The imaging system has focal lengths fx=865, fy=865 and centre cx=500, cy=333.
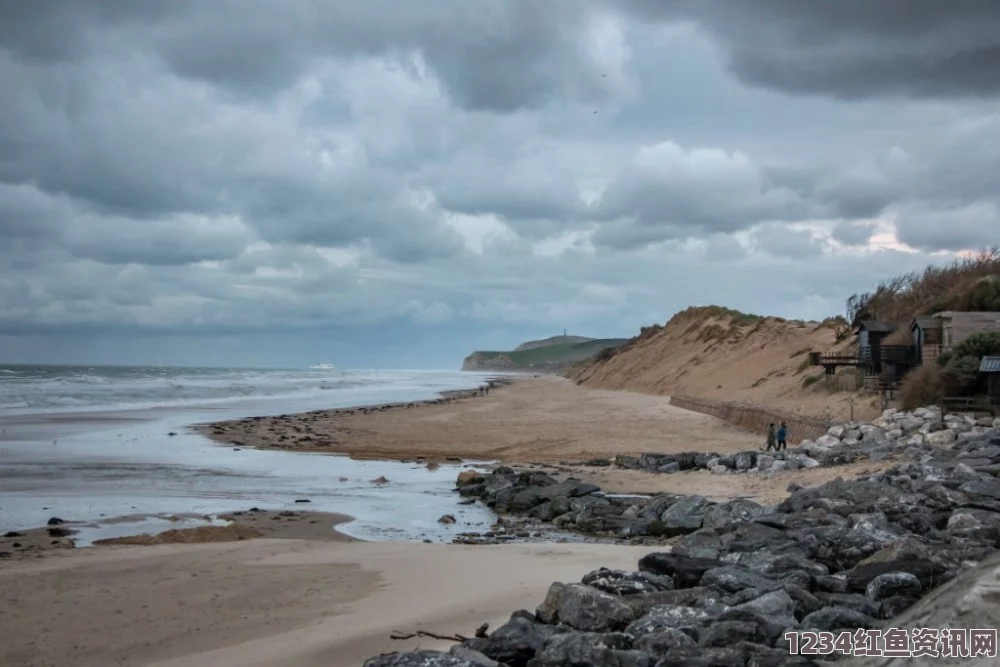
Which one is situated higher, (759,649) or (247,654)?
(759,649)

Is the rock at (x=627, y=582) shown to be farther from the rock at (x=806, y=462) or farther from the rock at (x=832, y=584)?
the rock at (x=806, y=462)

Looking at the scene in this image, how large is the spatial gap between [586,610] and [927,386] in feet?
68.6

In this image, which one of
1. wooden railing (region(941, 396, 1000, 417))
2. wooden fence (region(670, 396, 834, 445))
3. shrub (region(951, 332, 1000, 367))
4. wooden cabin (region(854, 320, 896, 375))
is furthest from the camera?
wooden cabin (region(854, 320, 896, 375))

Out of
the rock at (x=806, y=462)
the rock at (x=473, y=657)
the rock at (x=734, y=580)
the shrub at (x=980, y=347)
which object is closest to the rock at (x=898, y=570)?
the rock at (x=734, y=580)

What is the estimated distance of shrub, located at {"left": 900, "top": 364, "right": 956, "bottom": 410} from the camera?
23781mm

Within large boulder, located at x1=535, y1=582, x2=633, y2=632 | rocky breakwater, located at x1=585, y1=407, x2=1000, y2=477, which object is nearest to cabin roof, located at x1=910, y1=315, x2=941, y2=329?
rocky breakwater, located at x1=585, y1=407, x2=1000, y2=477

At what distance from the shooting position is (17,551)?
1145cm

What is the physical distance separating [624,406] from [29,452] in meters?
29.7

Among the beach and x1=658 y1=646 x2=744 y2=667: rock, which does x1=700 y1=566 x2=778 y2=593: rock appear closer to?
x1=658 y1=646 x2=744 y2=667: rock

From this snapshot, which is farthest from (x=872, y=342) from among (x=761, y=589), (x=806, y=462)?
(x=761, y=589)

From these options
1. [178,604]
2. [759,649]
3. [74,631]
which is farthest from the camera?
[178,604]

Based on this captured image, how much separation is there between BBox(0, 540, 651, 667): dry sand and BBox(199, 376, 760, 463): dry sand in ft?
42.1

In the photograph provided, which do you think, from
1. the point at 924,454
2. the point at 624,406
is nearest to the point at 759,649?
the point at 924,454

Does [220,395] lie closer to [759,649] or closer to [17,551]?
[17,551]
